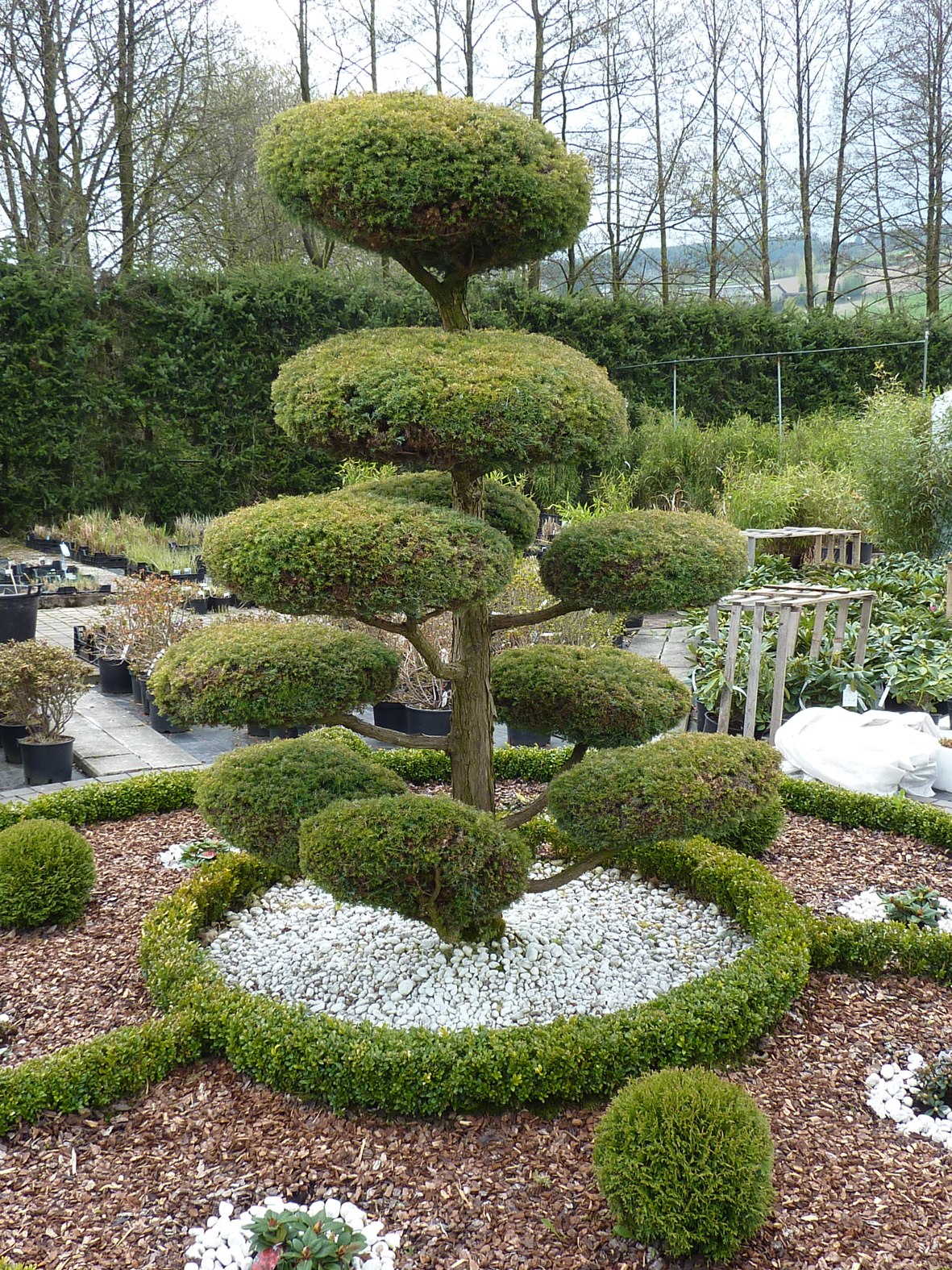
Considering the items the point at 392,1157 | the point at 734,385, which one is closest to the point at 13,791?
the point at 392,1157

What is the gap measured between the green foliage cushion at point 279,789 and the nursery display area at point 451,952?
0.5 inches

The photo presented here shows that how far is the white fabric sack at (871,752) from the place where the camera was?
4.79 metres

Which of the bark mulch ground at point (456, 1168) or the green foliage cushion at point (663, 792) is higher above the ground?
the green foliage cushion at point (663, 792)

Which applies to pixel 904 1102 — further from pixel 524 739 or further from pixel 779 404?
pixel 779 404

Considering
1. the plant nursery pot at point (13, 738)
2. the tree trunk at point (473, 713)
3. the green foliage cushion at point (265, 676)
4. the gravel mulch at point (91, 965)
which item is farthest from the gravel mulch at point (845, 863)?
the plant nursery pot at point (13, 738)

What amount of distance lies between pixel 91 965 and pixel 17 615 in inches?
188

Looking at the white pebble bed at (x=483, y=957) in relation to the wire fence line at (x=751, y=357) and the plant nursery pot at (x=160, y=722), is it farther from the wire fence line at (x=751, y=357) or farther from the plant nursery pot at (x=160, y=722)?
the wire fence line at (x=751, y=357)

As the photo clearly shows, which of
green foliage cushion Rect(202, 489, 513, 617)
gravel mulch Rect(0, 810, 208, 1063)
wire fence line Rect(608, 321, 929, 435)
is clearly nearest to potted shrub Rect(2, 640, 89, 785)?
gravel mulch Rect(0, 810, 208, 1063)

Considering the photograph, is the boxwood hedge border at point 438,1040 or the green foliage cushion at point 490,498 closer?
the boxwood hedge border at point 438,1040

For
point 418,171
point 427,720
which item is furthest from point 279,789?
point 427,720

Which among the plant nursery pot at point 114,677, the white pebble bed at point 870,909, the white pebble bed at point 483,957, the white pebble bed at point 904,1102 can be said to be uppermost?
the plant nursery pot at point 114,677

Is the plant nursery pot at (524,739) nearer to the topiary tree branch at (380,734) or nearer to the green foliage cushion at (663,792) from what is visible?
the topiary tree branch at (380,734)

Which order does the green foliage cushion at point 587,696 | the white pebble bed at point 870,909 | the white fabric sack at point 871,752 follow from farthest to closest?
the white fabric sack at point 871,752
the white pebble bed at point 870,909
the green foliage cushion at point 587,696

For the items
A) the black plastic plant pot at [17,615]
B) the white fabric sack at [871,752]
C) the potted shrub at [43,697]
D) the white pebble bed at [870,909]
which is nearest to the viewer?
the white pebble bed at [870,909]
